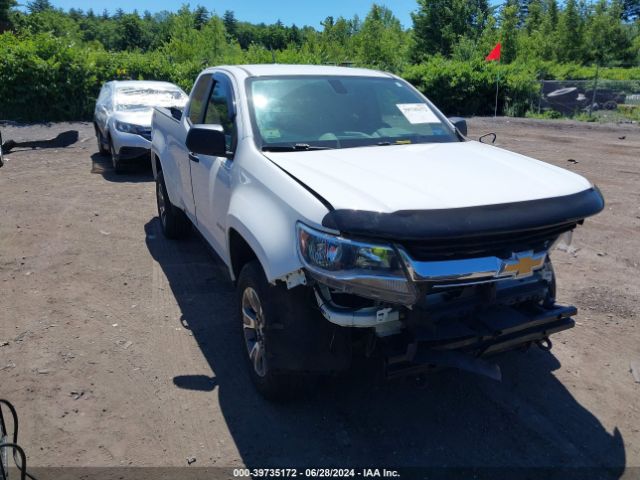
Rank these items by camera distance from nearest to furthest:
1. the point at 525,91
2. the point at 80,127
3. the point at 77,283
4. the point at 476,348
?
the point at 476,348, the point at 77,283, the point at 80,127, the point at 525,91

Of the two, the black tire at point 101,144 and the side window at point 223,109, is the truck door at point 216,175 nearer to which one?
the side window at point 223,109

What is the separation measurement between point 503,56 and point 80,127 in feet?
92.0

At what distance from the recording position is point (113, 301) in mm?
4773

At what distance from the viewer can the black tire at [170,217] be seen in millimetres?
6016

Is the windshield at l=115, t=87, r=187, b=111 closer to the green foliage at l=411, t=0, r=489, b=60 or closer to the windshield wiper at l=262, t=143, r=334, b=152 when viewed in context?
the windshield wiper at l=262, t=143, r=334, b=152

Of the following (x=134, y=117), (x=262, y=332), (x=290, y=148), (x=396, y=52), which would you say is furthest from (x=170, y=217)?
(x=396, y=52)

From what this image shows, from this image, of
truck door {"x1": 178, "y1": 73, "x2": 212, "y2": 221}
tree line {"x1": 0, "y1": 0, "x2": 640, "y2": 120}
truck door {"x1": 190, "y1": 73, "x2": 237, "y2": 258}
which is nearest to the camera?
truck door {"x1": 190, "y1": 73, "x2": 237, "y2": 258}

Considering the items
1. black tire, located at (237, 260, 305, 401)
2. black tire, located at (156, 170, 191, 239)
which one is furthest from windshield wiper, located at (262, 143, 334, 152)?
black tire, located at (156, 170, 191, 239)

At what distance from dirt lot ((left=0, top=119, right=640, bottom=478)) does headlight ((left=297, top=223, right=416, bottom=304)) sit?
0.98 m

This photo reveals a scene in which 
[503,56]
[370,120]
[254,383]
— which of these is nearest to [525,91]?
[503,56]

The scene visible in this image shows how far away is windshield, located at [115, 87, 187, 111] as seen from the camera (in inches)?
414

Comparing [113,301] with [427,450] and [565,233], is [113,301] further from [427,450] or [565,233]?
[565,233]

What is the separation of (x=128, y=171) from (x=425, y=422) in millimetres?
8547

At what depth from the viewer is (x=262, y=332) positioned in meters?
3.06
